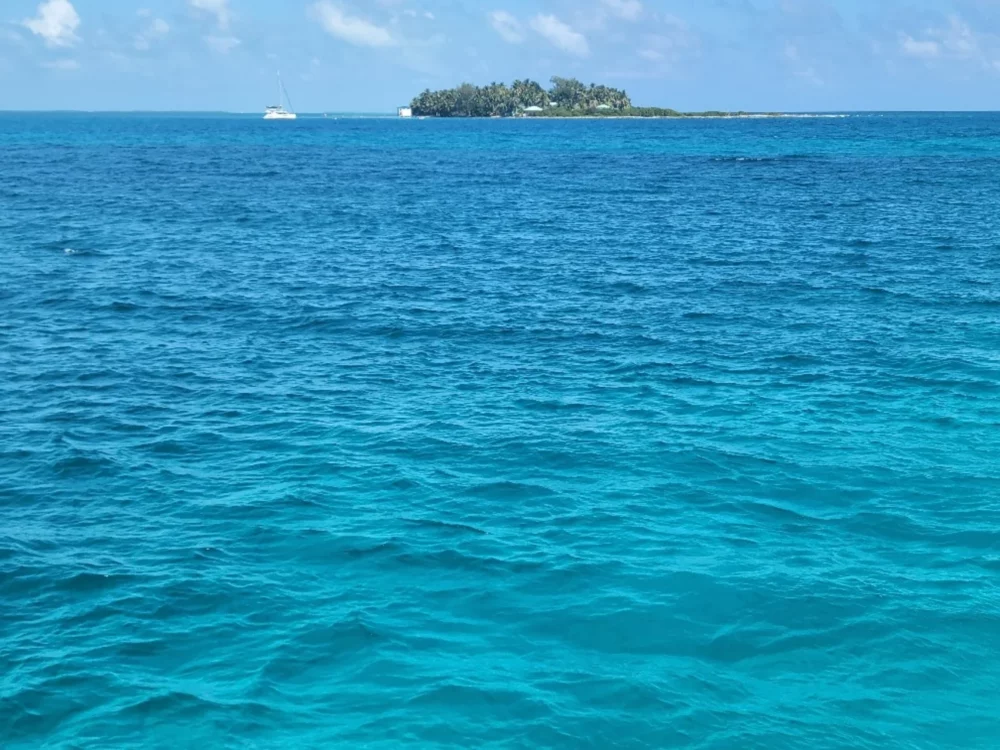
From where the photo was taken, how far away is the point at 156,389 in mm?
28781

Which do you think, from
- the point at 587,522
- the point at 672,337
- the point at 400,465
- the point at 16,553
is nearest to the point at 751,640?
the point at 587,522

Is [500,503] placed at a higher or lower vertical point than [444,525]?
higher

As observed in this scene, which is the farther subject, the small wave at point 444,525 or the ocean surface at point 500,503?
the small wave at point 444,525

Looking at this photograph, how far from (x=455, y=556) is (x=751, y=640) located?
5.75 m

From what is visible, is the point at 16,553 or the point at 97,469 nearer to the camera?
the point at 16,553

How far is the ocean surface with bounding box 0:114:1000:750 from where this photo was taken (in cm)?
1462

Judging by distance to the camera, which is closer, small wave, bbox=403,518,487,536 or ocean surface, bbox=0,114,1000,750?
ocean surface, bbox=0,114,1000,750

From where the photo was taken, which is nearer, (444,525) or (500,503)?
(444,525)

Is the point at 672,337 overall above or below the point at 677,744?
above

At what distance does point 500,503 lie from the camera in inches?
837

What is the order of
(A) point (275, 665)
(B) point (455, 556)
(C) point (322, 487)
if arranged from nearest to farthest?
(A) point (275, 665) < (B) point (455, 556) < (C) point (322, 487)

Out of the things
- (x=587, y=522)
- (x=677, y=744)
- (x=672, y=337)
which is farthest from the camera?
(x=672, y=337)

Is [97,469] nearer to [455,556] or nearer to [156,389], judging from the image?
[156,389]

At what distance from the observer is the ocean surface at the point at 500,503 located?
48.0 feet
